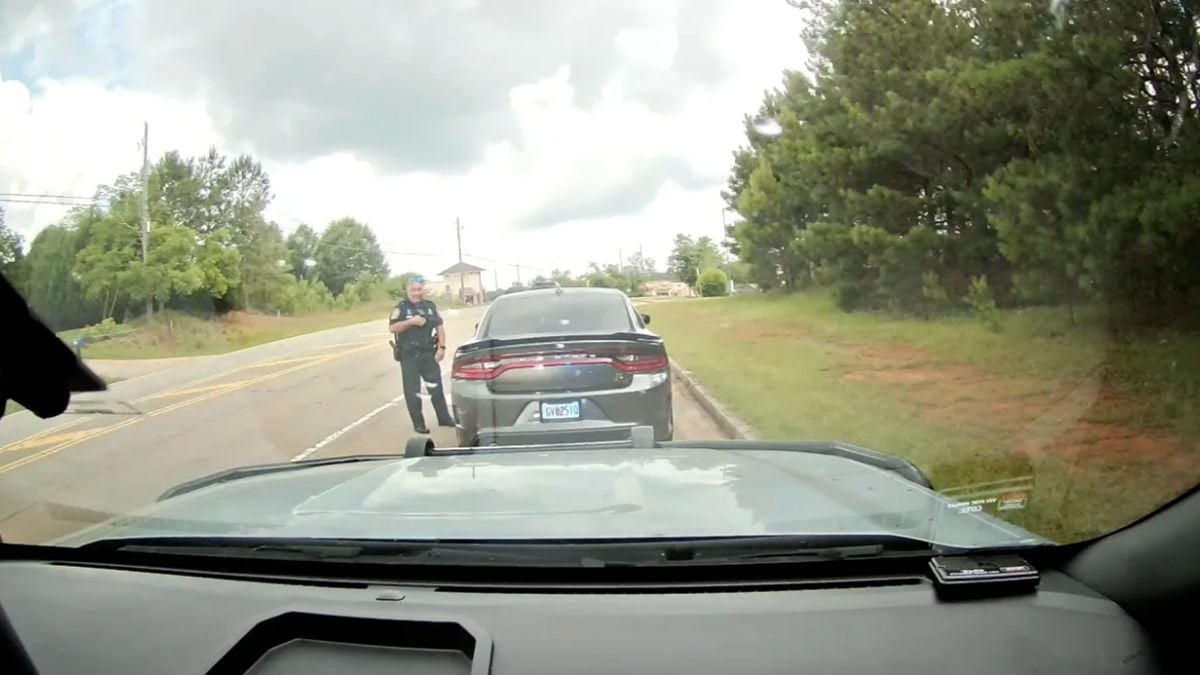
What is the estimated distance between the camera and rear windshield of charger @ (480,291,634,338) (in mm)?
5934

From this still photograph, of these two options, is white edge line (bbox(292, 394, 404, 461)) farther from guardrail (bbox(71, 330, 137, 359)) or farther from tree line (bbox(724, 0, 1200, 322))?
tree line (bbox(724, 0, 1200, 322))

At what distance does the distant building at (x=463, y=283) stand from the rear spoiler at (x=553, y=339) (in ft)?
4.84

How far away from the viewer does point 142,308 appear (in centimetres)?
581

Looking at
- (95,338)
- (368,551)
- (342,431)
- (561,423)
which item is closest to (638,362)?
(561,423)

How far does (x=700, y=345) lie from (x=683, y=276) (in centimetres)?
97

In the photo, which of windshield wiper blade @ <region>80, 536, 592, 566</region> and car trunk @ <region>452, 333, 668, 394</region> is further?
car trunk @ <region>452, 333, 668, 394</region>

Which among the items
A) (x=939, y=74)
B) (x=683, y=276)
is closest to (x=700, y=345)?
(x=683, y=276)

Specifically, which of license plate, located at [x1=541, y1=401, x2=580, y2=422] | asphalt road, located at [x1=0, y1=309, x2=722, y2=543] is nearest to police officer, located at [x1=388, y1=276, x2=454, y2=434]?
asphalt road, located at [x1=0, y1=309, x2=722, y2=543]

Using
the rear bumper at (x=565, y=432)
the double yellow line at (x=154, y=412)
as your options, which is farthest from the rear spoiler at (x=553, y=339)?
the double yellow line at (x=154, y=412)

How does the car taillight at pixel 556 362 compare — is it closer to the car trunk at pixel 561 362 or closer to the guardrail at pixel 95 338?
the car trunk at pixel 561 362

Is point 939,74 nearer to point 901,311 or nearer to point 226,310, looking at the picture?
point 901,311

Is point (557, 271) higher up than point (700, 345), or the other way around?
point (557, 271)

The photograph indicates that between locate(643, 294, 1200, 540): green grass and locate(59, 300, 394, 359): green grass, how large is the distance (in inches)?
113

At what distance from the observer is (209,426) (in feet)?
21.4
